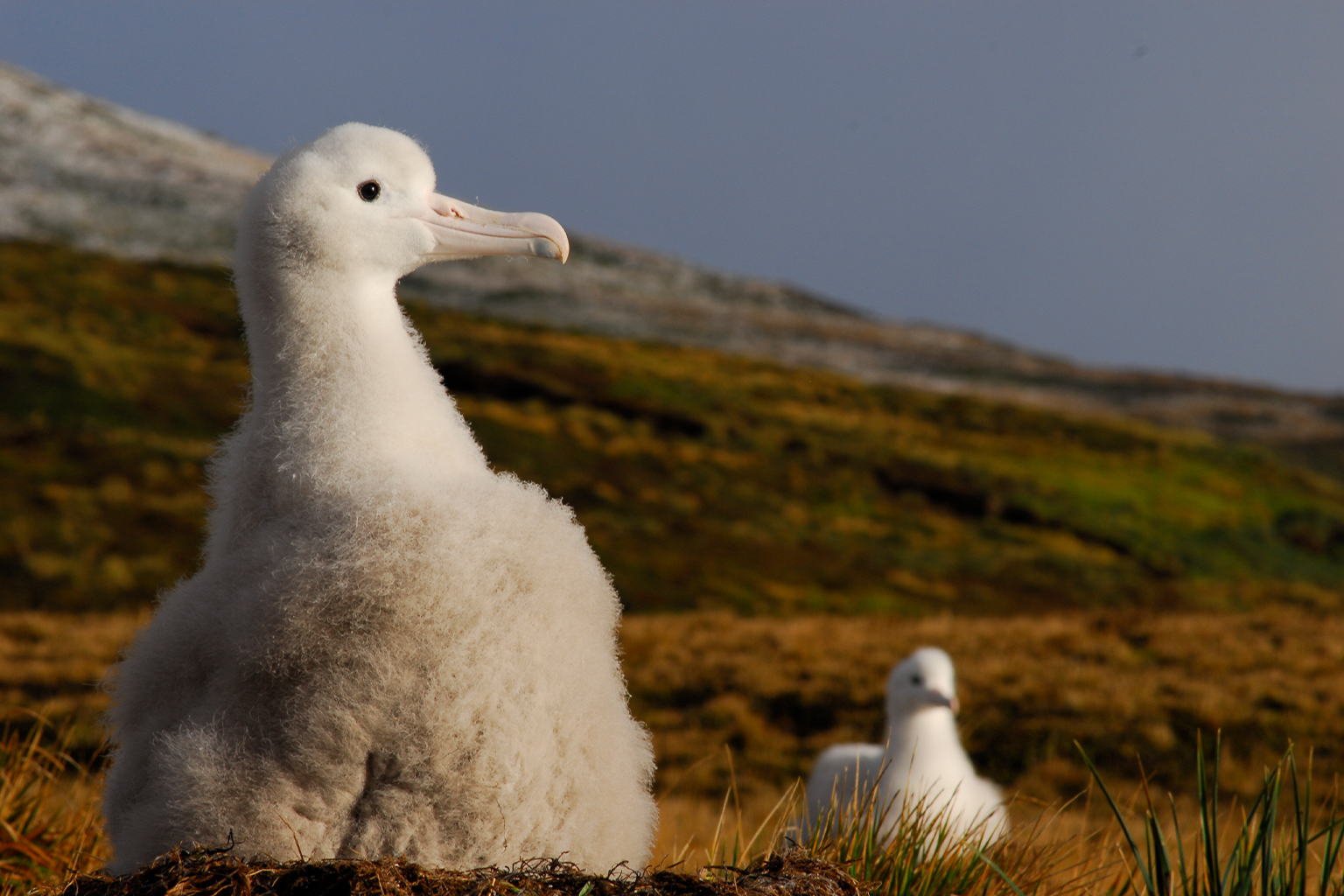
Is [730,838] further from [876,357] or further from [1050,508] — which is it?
[876,357]

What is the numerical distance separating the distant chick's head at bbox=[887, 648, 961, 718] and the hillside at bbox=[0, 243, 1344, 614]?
1482cm

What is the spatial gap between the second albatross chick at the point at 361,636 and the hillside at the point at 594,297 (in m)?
59.5

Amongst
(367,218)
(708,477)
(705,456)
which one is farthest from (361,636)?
(705,456)

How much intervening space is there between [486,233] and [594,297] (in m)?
82.4

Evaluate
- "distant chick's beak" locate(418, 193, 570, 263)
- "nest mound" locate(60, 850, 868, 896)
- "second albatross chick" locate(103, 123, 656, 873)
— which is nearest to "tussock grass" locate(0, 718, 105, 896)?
"second albatross chick" locate(103, 123, 656, 873)

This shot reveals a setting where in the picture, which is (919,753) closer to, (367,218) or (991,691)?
(367,218)

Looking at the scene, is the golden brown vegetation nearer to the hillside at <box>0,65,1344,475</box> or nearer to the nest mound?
the nest mound

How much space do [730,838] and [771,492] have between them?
99.5 ft

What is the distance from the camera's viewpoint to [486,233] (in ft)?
9.42

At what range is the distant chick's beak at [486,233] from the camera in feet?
9.31

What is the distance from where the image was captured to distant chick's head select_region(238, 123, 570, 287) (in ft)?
8.65

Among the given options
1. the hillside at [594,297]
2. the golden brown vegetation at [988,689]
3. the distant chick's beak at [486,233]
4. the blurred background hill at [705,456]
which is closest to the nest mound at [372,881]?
the distant chick's beak at [486,233]

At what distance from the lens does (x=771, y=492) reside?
114 feet

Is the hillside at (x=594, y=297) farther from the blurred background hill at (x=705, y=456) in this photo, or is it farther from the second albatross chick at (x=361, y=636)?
the second albatross chick at (x=361, y=636)
